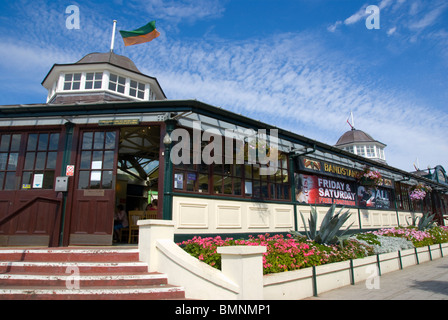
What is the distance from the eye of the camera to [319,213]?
11125 mm

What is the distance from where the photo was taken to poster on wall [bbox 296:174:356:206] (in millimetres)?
10789

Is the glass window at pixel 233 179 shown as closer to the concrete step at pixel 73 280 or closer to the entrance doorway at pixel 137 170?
the entrance doorway at pixel 137 170

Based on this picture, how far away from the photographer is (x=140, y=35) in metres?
11.7

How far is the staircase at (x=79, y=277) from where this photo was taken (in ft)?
13.4

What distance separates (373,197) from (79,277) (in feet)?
45.0

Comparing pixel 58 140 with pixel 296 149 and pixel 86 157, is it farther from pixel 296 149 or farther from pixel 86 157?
pixel 296 149

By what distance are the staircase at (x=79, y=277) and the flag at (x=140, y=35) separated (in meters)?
9.03

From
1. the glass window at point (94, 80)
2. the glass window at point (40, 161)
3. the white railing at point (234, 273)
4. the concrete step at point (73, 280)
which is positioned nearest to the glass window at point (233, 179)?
the white railing at point (234, 273)

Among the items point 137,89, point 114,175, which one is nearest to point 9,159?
point 114,175

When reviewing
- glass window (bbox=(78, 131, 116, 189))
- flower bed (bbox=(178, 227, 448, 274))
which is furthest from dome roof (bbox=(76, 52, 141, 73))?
flower bed (bbox=(178, 227, 448, 274))

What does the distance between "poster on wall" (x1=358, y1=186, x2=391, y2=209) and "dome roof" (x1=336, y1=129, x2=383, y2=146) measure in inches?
590

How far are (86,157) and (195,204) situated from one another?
3.03 meters

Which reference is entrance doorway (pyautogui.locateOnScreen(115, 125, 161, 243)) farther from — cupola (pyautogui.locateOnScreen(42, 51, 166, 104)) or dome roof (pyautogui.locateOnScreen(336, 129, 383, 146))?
dome roof (pyautogui.locateOnScreen(336, 129, 383, 146))
